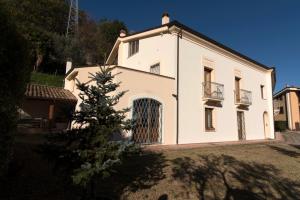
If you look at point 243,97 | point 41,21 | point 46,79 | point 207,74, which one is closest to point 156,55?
point 207,74

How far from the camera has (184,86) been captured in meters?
14.8

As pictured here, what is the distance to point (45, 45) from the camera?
1133 inches

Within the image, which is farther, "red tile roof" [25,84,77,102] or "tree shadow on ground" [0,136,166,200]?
"red tile roof" [25,84,77,102]

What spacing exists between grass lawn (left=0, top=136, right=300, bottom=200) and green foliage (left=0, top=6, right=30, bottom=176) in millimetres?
1675

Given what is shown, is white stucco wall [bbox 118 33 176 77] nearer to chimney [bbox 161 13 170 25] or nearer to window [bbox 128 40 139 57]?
window [bbox 128 40 139 57]

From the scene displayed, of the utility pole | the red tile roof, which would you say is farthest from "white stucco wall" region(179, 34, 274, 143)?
the utility pole

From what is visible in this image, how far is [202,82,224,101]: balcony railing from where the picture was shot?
52.7 feet

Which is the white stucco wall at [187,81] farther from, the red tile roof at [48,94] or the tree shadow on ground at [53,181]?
the tree shadow on ground at [53,181]

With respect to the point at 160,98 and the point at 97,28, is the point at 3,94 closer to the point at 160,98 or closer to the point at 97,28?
the point at 160,98

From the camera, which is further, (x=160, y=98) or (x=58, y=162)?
(x=160, y=98)

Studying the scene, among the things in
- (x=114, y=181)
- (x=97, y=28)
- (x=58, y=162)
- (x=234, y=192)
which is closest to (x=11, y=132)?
(x=58, y=162)

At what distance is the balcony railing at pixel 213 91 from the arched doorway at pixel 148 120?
418 cm

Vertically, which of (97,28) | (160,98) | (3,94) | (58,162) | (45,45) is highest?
(97,28)

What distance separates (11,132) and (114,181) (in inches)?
122
